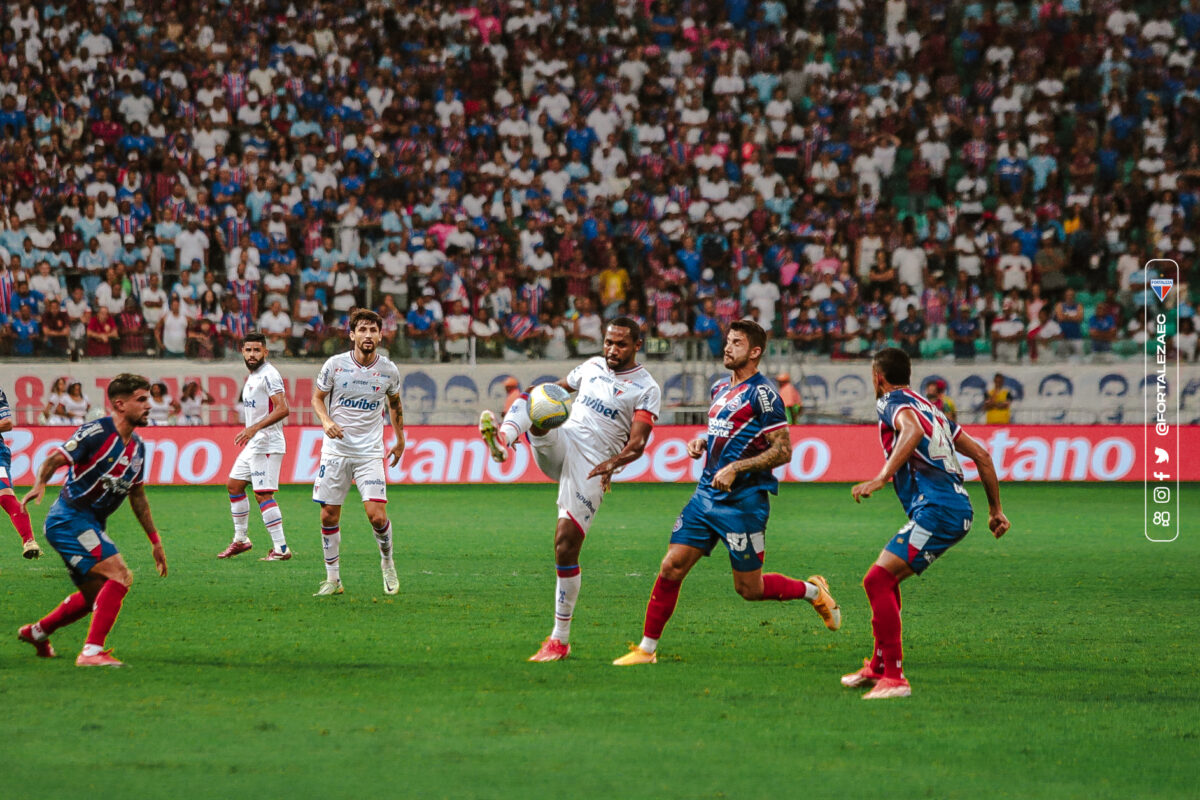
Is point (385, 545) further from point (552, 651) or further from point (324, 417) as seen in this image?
point (552, 651)

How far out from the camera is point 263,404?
1391cm

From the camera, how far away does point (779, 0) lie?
31.5 m

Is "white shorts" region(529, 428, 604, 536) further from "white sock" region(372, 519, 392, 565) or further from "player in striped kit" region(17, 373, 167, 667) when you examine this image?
"white sock" region(372, 519, 392, 565)

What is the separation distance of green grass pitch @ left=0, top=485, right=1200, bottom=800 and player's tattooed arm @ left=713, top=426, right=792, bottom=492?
1151 millimetres

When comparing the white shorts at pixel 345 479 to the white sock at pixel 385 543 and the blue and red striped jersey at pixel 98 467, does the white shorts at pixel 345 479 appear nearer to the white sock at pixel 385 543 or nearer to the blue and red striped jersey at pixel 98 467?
the white sock at pixel 385 543

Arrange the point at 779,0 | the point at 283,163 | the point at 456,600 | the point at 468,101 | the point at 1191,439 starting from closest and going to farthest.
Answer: the point at 456,600
the point at 1191,439
the point at 283,163
the point at 468,101
the point at 779,0

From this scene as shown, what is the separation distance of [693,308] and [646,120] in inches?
248

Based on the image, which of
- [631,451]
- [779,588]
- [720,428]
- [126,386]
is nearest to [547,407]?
[631,451]

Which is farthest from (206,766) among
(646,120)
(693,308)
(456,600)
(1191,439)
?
(646,120)

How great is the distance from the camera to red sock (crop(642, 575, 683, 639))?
7969 millimetres

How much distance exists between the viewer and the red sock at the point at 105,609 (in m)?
7.69

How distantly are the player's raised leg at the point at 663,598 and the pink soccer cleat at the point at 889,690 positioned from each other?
134 cm

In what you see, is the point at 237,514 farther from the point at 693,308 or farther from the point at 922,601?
the point at 693,308

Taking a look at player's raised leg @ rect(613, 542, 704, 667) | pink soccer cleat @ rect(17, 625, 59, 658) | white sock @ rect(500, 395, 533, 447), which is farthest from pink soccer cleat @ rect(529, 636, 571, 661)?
pink soccer cleat @ rect(17, 625, 59, 658)
